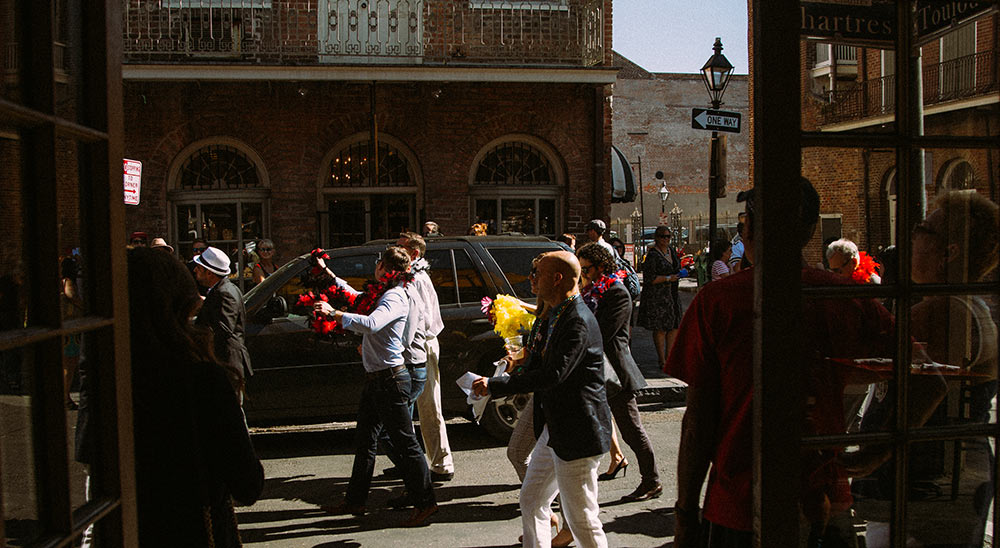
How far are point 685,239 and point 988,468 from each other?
38.5 meters

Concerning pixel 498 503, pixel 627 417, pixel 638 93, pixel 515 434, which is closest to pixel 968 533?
pixel 515 434

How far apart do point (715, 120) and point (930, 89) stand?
8.87m

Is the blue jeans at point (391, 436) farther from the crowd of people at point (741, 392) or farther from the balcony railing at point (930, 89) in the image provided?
the balcony railing at point (930, 89)

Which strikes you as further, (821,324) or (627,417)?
(627,417)

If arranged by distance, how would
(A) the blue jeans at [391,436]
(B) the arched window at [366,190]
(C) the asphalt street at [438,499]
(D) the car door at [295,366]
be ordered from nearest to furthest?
1. (C) the asphalt street at [438,499]
2. (A) the blue jeans at [391,436]
3. (D) the car door at [295,366]
4. (B) the arched window at [366,190]

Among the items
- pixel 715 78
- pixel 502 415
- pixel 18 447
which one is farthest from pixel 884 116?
pixel 715 78

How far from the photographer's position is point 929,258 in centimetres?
244

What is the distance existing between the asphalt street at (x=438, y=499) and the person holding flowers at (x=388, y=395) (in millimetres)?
206

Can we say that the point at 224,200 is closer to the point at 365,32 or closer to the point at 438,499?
the point at 365,32

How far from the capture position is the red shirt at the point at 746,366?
7.88 feet

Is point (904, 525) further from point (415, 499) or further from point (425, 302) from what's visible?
point (425, 302)

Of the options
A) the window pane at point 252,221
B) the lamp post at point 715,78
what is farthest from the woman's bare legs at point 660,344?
the window pane at point 252,221

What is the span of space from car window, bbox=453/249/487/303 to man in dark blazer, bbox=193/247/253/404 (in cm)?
225

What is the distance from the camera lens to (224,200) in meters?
14.8
